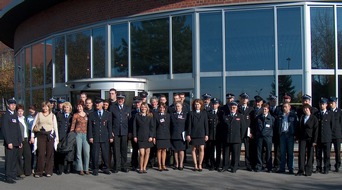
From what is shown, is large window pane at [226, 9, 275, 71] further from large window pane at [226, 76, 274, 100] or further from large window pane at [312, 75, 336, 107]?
large window pane at [312, 75, 336, 107]

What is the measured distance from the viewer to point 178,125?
1033cm

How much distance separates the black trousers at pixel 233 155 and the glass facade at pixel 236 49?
3.38 meters

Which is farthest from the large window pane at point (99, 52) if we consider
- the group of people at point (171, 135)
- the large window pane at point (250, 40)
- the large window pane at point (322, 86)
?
the large window pane at point (322, 86)

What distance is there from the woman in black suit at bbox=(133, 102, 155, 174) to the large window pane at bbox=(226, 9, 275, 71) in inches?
169

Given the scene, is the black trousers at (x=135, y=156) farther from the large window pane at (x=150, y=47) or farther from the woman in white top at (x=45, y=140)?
the large window pane at (x=150, y=47)

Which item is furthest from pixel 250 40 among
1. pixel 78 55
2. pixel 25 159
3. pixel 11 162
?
pixel 11 162

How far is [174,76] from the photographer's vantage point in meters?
14.2

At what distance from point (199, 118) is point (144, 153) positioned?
157cm

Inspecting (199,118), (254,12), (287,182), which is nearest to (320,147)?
(287,182)

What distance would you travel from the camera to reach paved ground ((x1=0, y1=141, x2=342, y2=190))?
838cm

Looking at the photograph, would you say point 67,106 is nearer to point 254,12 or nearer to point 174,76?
point 174,76

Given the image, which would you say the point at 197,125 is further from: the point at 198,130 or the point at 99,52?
the point at 99,52

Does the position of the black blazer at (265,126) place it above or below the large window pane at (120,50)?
below

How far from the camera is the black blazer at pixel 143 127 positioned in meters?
10.1
